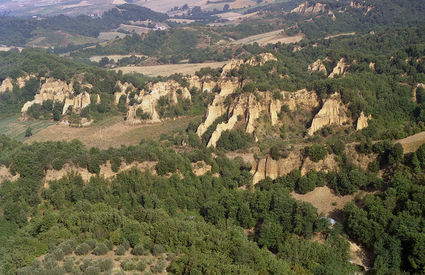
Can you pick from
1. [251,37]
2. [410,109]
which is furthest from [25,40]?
[410,109]

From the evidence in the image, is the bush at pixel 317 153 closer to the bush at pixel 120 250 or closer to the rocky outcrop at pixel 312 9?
the bush at pixel 120 250

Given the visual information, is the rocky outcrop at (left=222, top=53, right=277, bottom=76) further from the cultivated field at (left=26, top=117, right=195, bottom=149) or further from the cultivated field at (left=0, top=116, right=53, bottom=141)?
the cultivated field at (left=0, top=116, right=53, bottom=141)

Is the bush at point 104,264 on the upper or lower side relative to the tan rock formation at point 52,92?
upper

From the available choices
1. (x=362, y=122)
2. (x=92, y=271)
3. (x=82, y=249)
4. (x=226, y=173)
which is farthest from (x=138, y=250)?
(x=362, y=122)

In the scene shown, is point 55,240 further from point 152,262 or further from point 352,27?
point 352,27

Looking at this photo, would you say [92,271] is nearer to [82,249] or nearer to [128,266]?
[128,266]

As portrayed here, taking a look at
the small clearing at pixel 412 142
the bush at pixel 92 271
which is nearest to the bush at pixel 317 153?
the small clearing at pixel 412 142

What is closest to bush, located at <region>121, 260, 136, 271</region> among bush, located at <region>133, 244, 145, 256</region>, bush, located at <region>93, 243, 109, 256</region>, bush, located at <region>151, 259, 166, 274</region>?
bush, located at <region>151, 259, 166, 274</region>
